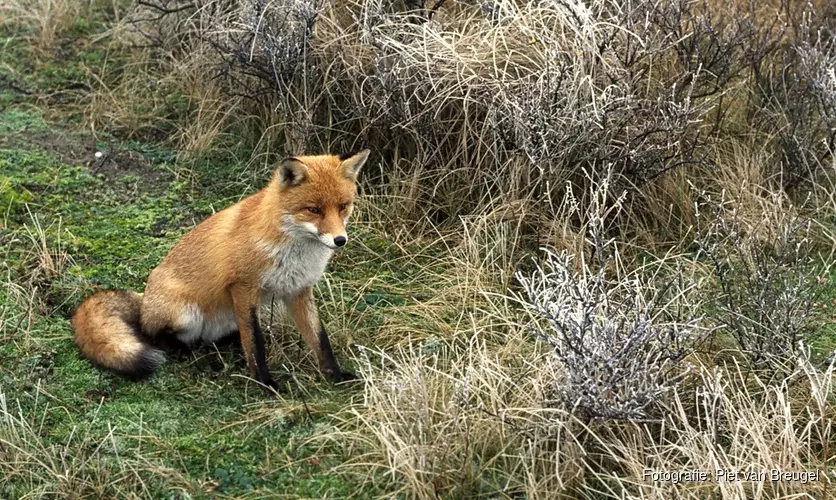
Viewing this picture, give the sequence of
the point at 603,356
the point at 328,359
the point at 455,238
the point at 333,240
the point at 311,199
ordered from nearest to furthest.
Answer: the point at 603,356, the point at 333,240, the point at 311,199, the point at 328,359, the point at 455,238

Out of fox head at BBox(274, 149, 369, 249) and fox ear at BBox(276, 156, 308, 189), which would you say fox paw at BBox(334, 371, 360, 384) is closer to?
fox head at BBox(274, 149, 369, 249)

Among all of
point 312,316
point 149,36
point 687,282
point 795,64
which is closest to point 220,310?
point 312,316

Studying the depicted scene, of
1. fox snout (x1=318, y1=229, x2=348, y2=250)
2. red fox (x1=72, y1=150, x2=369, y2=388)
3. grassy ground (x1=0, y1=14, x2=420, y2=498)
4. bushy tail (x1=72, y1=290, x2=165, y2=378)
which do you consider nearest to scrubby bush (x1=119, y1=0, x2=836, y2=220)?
grassy ground (x1=0, y1=14, x2=420, y2=498)

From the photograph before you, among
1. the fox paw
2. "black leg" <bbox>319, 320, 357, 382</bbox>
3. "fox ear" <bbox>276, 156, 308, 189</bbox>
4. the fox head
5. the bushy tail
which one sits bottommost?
the fox paw

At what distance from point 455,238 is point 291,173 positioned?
1526 millimetres

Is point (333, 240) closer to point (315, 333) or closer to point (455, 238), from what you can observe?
point (315, 333)

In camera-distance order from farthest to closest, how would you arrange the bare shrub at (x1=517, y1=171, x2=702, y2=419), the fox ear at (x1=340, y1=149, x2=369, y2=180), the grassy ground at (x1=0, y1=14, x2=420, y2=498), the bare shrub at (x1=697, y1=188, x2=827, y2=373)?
1. the fox ear at (x1=340, y1=149, x2=369, y2=180)
2. the bare shrub at (x1=697, y1=188, x2=827, y2=373)
3. the grassy ground at (x1=0, y1=14, x2=420, y2=498)
4. the bare shrub at (x1=517, y1=171, x2=702, y2=419)

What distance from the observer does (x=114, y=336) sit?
429 centimetres

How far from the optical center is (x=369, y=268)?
530 cm

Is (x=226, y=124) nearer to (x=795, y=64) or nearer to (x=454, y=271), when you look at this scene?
(x=454, y=271)

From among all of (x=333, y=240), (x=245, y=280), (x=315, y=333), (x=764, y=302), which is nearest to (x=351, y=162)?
(x=333, y=240)

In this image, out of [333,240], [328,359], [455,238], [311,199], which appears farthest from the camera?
[455,238]

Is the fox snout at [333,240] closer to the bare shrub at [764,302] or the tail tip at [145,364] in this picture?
the tail tip at [145,364]

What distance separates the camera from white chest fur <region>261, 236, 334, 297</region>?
4168mm
